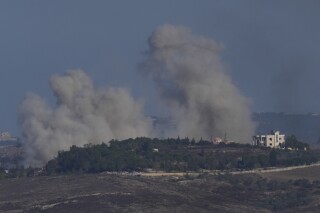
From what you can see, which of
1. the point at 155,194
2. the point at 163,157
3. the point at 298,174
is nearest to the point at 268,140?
the point at 163,157

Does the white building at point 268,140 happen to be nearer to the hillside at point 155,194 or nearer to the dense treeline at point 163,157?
the dense treeline at point 163,157

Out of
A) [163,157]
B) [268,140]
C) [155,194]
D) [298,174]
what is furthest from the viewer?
[268,140]

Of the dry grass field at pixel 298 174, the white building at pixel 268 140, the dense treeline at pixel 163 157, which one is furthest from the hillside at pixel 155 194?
the white building at pixel 268 140

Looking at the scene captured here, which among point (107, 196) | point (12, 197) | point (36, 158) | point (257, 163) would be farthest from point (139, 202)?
point (36, 158)

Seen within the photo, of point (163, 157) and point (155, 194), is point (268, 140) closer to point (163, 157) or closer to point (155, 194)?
point (163, 157)

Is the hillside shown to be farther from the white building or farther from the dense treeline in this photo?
the white building

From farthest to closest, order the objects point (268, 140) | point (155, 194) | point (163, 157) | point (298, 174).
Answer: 1. point (268, 140)
2. point (163, 157)
3. point (298, 174)
4. point (155, 194)

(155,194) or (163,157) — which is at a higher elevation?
(163,157)

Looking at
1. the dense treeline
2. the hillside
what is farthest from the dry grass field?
the dense treeline
